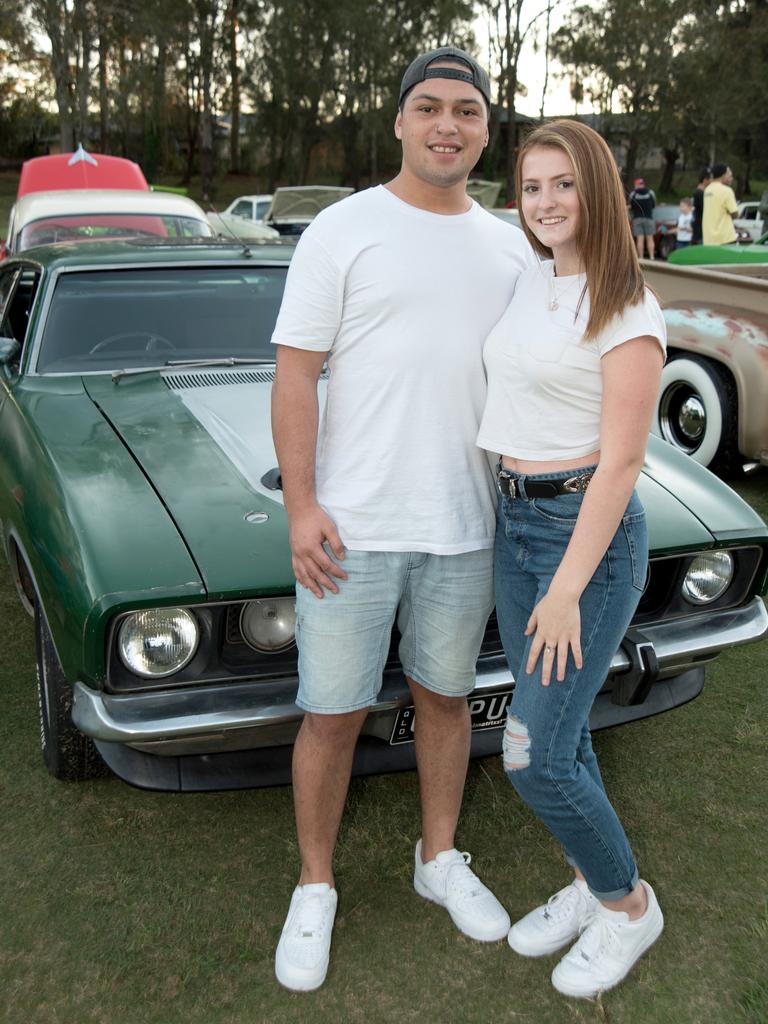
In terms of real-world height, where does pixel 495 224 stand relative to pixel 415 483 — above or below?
above

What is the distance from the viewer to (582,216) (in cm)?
193

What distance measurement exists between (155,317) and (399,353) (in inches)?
81.0

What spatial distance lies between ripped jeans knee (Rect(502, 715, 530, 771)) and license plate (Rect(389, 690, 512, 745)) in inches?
18.3

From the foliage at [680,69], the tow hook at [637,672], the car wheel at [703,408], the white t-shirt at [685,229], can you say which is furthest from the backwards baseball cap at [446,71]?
the foliage at [680,69]

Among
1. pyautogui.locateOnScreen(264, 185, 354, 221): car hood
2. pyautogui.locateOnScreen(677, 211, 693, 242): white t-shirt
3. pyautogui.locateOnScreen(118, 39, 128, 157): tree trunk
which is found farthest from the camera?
pyautogui.locateOnScreen(118, 39, 128, 157): tree trunk

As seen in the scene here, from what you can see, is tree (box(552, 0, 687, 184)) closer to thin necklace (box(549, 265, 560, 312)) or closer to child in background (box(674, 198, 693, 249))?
child in background (box(674, 198, 693, 249))

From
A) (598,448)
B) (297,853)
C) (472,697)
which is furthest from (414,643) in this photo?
(297,853)

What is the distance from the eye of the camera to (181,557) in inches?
93.4

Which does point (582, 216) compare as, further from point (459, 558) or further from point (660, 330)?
point (459, 558)

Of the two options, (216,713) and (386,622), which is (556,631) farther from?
(216,713)

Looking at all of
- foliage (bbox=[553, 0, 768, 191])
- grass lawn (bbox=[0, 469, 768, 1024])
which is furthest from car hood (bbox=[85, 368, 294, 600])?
foliage (bbox=[553, 0, 768, 191])

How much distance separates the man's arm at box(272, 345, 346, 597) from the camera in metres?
2.04

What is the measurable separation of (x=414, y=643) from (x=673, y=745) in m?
1.41

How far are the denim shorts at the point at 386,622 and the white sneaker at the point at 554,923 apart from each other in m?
0.59
